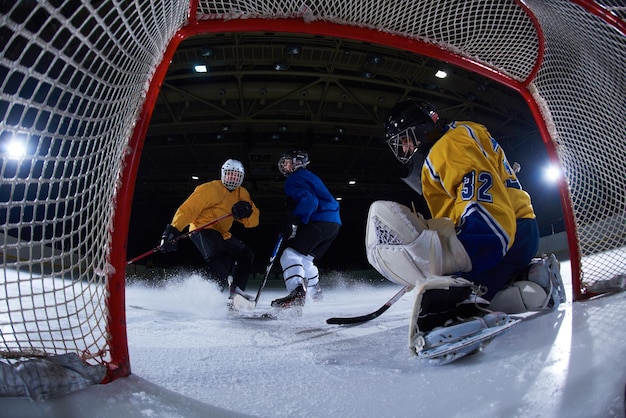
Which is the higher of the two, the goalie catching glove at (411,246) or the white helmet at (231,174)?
the white helmet at (231,174)

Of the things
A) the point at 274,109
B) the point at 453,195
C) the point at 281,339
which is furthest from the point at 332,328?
the point at 274,109

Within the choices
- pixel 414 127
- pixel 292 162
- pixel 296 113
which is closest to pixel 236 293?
pixel 292 162

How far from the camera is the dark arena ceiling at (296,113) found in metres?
7.16

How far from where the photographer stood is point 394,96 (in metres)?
8.60

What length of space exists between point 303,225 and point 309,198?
24 centimetres

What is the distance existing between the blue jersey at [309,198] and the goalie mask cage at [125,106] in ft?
5.05

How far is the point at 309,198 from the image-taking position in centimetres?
301

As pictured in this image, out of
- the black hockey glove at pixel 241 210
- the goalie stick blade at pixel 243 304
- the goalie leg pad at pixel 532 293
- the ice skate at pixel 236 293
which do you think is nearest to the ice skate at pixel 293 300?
the goalie stick blade at pixel 243 304

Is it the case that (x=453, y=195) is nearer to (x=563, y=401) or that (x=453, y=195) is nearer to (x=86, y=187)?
(x=563, y=401)

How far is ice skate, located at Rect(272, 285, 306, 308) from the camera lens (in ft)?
8.63

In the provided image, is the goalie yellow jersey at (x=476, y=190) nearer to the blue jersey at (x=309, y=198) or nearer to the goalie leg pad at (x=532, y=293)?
the goalie leg pad at (x=532, y=293)

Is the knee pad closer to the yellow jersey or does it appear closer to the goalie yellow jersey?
the yellow jersey

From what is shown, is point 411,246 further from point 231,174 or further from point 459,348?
point 231,174

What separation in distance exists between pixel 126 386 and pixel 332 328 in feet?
3.85
